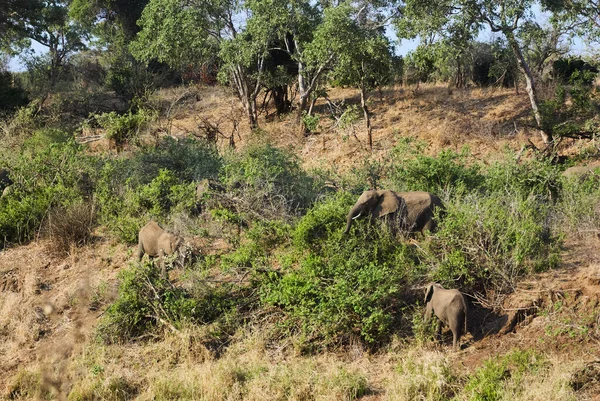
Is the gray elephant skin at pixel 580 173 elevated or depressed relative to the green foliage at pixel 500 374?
elevated

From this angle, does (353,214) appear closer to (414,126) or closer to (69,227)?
(69,227)

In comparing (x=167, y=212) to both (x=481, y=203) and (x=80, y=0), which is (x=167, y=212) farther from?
(x=80, y=0)

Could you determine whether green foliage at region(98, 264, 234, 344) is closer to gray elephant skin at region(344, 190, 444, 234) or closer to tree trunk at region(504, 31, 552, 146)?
gray elephant skin at region(344, 190, 444, 234)

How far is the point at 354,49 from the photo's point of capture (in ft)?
54.7

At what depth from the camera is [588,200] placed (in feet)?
28.5

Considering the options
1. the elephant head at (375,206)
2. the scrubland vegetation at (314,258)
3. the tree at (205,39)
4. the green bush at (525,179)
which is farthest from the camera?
the tree at (205,39)

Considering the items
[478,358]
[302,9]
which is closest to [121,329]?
[478,358]

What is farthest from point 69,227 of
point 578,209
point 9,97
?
point 9,97

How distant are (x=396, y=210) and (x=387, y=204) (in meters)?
0.13

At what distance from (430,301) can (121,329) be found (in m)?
3.43

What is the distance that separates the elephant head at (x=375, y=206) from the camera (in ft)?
26.3

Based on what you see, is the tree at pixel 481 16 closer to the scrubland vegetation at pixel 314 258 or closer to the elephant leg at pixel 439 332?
the scrubland vegetation at pixel 314 258

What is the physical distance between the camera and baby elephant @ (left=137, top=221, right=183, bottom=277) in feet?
27.4

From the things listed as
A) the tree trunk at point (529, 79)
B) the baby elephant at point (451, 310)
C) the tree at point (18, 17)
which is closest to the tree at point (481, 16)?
the tree trunk at point (529, 79)
